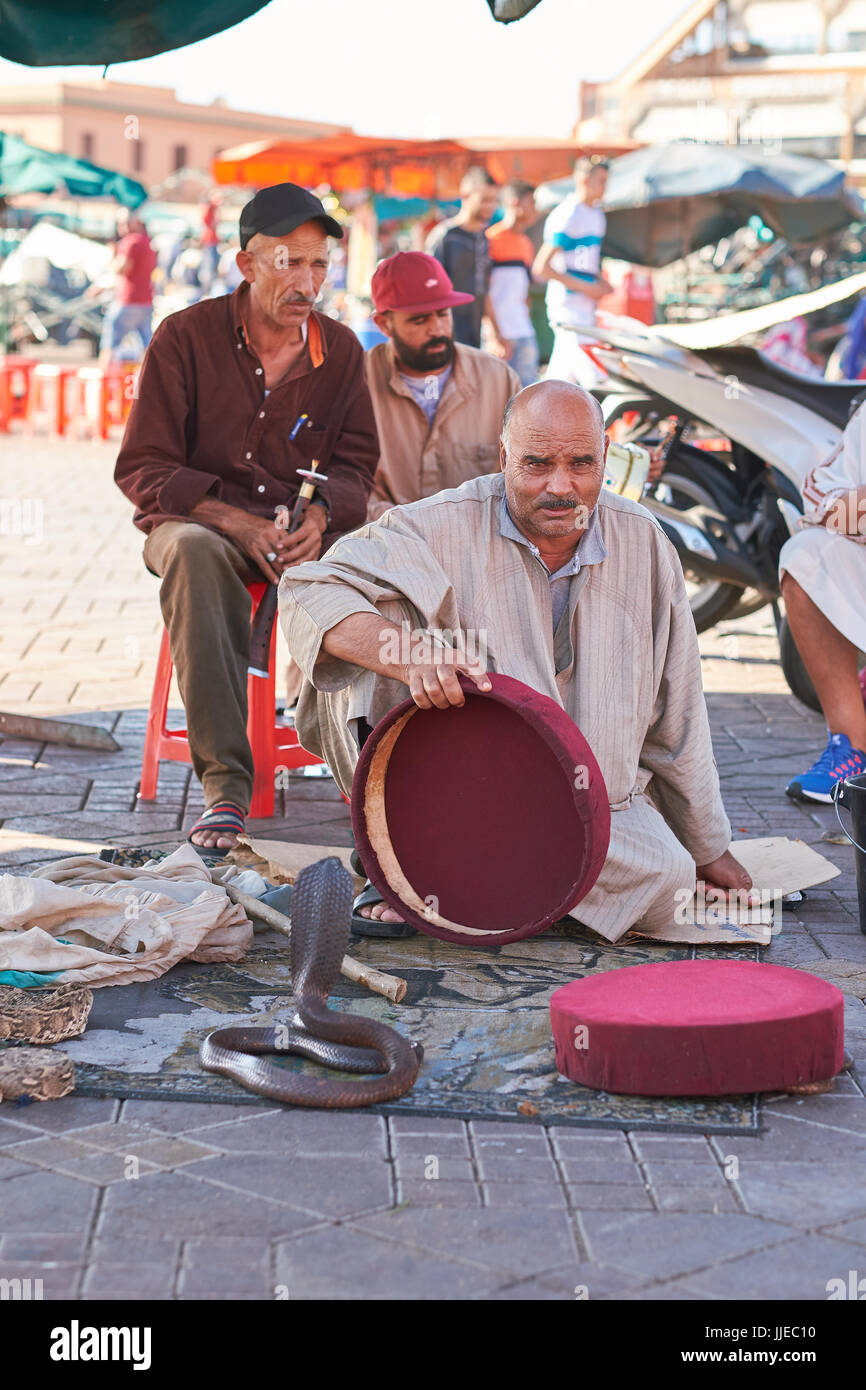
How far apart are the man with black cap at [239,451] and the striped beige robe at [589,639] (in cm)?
63

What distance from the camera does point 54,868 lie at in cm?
364

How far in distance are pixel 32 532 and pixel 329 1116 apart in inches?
288

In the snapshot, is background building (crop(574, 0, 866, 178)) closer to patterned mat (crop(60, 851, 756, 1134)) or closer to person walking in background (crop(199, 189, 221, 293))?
person walking in background (crop(199, 189, 221, 293))

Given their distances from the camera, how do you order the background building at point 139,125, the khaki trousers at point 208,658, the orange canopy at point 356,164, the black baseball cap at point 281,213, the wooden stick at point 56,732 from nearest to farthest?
the khaki trousers at point 208,658, the black baseball cap at point 281,213, the wooden stick at point 56,732, the orange canopy at point 356,164, the background building at point 139,125

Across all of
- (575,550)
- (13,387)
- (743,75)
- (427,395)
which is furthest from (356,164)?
(743,75)

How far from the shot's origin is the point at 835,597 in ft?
15.5

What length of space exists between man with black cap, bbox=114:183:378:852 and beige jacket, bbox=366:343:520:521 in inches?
16.8

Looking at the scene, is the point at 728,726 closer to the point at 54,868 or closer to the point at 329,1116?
the point at 54,868

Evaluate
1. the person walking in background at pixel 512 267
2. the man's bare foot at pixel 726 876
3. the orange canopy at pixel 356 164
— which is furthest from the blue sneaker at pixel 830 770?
the orange canopy at pixel 356 164

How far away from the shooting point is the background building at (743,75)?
158 ft

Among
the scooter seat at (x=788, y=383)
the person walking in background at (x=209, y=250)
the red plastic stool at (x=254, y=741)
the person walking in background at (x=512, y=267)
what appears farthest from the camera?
the person walking in background at (x=209, y=250)

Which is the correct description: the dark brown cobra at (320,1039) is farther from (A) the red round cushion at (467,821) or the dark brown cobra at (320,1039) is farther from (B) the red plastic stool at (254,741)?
(B) the red plastic stool at (254,741)

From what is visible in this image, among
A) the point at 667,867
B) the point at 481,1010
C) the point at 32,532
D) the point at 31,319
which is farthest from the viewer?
the point at 31,319
